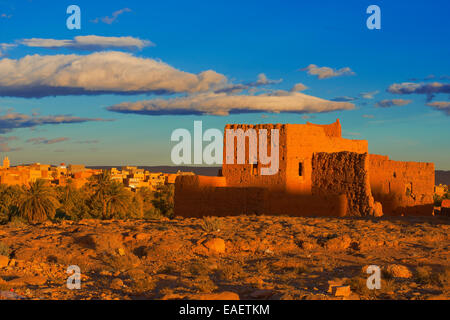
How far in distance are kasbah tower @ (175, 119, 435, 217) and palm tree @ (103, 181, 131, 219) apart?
52.0 ft

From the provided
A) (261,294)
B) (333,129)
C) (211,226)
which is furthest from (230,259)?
(333,129)

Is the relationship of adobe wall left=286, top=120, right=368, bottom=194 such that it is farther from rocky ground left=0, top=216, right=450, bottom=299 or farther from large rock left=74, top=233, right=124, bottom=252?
large rock left=74, top=233, right=124, bottom=252

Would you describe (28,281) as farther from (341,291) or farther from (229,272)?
(341,291)

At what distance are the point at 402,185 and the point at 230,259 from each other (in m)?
16.6

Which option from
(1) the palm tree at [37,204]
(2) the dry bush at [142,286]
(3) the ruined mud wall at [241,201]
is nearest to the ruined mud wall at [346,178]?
(3) the ruined mud wall at [241,201]

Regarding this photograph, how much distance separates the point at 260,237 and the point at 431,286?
201 inches

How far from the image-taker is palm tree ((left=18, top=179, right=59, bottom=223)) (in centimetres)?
3372

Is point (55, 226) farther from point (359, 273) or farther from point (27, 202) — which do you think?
point (27, 202)

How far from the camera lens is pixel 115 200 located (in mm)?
36062

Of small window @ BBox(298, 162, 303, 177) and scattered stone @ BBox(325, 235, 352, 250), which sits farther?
small window @ BBox(298, 162, 303, 177)

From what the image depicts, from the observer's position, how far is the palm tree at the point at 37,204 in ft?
111

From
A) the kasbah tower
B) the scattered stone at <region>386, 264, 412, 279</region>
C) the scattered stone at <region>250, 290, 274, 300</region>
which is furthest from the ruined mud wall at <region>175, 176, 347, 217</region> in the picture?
the scattered stone at <region>250, 290, 274, 300</region>

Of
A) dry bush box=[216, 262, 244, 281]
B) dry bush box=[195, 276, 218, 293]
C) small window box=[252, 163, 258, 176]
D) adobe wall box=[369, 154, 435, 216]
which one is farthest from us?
adobe wall box=[369, 154, 435, 216]
